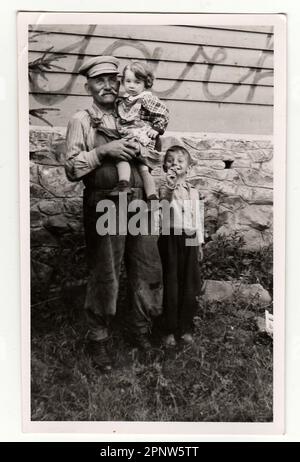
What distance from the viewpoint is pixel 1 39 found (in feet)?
11.7

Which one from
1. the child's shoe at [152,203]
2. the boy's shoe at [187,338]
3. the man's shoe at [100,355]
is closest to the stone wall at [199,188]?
the child's shoe at [152,203]

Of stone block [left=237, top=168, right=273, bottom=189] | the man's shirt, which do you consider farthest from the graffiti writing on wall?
stone block [left=237, top=168, right=273, bottom=189]

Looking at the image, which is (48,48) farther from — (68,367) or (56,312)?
(68,367)

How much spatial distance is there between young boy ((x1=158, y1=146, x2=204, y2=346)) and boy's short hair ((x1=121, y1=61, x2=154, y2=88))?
0.36 meters

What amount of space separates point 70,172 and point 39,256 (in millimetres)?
456

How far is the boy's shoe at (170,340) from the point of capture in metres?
3.64

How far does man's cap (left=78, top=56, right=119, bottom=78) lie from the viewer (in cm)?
358

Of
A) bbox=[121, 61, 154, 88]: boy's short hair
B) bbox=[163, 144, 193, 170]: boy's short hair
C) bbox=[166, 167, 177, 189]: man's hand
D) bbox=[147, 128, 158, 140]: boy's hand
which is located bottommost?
bbox=[166, 167, 177, 189]: man's hand

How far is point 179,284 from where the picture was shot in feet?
12.0

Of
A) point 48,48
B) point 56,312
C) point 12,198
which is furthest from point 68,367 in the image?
point 48,48

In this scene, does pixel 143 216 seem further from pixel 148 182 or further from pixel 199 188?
pixel 199 188

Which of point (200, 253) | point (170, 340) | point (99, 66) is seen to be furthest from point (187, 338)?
point (99, 66)

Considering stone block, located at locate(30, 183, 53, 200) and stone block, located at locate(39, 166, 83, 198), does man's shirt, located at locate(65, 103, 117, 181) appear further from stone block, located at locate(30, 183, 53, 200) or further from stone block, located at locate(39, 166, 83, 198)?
stone block, located at locate(30, 183, 53, 200)

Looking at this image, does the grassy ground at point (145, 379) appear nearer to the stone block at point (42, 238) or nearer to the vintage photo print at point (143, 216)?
the vintage photo print at point (143, 216)
